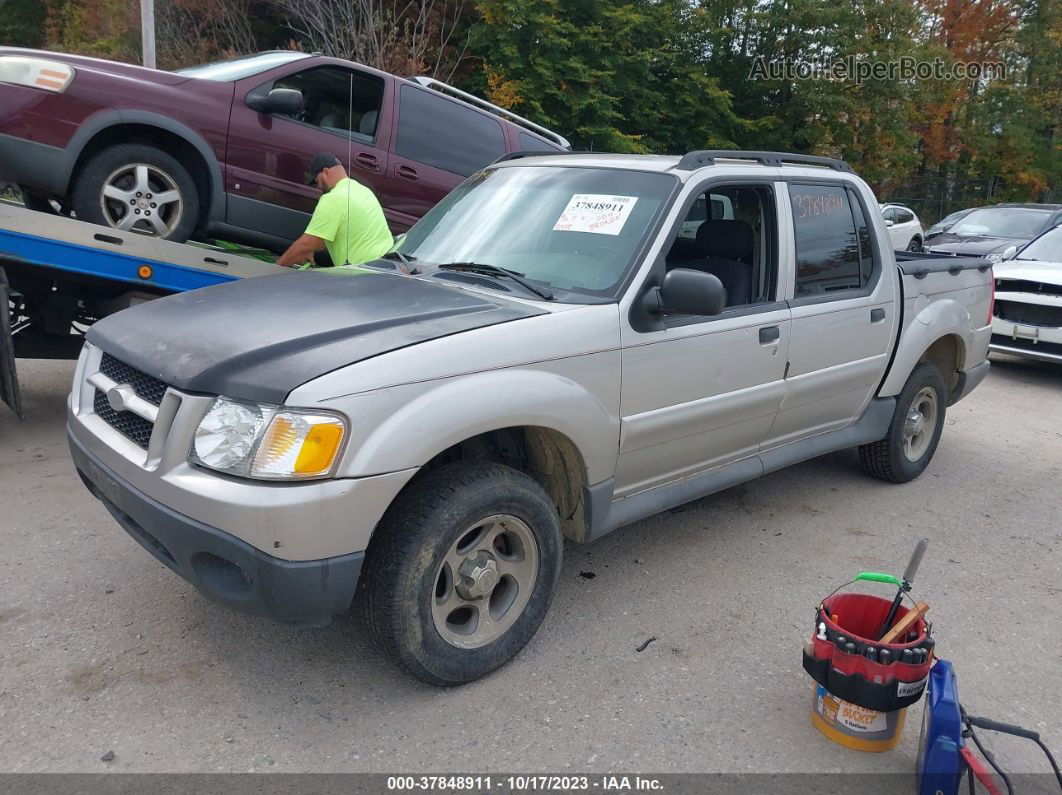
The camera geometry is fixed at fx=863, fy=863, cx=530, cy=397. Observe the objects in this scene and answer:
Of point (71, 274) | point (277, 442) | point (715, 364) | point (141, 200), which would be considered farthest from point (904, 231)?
point (277, 442)

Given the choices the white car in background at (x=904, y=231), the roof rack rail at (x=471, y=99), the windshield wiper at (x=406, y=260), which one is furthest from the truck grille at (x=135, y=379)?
the white car in background at (x=904, y=231)

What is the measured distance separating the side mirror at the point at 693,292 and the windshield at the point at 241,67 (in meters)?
3.96

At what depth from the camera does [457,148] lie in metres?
6.80

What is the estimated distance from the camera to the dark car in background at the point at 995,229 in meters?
12.5

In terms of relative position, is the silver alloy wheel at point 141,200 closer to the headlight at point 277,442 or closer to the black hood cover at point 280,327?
the black hood cover at point 280,327

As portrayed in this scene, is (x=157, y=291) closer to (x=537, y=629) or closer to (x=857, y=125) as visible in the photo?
(x=537, y=629)

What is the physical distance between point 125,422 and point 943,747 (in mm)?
2837

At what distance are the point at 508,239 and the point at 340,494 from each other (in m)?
1.71

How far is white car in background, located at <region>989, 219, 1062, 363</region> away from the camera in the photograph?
878 centimetres

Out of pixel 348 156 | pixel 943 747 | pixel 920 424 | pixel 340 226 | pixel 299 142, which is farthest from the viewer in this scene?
pixel 348 156

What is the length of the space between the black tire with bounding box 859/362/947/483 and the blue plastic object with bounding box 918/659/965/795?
288 cm

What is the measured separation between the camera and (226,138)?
5672 mm

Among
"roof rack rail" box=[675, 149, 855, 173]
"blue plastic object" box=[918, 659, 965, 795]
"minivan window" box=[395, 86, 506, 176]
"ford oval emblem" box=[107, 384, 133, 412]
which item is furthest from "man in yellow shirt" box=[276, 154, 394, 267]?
"blue plastic object" box=[918, 659, 965, 795]

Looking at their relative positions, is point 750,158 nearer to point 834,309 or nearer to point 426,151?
point 834,309
